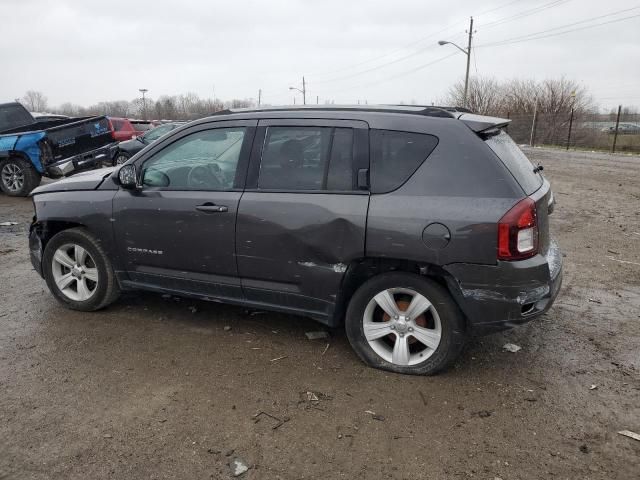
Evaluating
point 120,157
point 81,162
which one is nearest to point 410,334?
point 81,162

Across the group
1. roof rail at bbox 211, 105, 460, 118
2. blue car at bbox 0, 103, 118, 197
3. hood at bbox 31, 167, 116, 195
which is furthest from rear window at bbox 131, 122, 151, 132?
roof rail at bbox 211, 105, 460, 118

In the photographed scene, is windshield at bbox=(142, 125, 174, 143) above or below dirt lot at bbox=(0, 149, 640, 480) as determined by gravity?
above

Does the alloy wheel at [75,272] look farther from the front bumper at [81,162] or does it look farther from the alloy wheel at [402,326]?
the front bumper at [81,162]

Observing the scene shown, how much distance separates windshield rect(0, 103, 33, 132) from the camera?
40.7 ft

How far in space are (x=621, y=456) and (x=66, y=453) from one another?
9.69 feet

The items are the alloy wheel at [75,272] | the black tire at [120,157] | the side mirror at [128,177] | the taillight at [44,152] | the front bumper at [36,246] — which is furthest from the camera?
the black tire at [120,157]

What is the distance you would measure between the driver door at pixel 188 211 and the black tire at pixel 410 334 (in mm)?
975

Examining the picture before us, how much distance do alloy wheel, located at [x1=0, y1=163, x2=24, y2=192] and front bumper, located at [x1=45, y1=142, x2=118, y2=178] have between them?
72 cm

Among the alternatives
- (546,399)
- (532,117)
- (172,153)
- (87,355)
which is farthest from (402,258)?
(532,117)

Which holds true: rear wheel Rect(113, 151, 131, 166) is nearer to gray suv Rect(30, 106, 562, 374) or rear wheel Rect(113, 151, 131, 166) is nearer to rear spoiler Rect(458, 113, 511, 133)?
gray suv Rect(30, 106, 562, 374)

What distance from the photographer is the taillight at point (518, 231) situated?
123 inches

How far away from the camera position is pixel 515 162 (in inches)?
137

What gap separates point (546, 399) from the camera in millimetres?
3283

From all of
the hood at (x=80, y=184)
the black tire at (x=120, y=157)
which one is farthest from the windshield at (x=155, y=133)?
the hood at (x=80, y=184)
